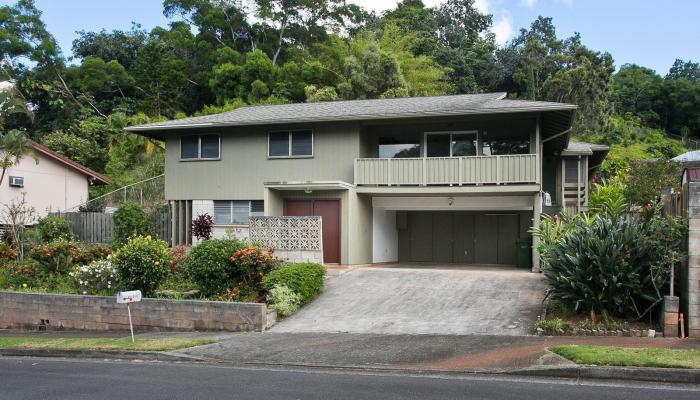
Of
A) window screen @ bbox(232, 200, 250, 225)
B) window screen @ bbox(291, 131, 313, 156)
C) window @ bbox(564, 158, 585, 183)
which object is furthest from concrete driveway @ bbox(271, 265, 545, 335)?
window @ bbox(564, 158, 585, 183)

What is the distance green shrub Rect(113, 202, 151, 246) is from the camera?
20906mm

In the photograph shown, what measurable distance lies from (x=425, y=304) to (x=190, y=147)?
12.7m

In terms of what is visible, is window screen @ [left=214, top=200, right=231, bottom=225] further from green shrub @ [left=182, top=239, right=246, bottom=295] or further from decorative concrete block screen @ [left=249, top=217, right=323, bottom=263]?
green shrub @ [left=182, top=239, right=246, bottom=295]

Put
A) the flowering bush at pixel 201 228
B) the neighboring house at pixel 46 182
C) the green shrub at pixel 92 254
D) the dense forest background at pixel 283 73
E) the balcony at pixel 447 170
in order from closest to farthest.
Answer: the green shrub at pixel 92 254
the balcony at pixel 447 170
the flowering bush at pixel 201 228
the neighboring house at pixel 46 182
the dense forest background at pixel 283 73

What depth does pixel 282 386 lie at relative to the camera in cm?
857

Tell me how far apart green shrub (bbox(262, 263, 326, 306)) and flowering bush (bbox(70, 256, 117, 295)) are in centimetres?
416

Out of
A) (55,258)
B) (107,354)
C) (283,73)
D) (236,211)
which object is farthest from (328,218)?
(283,73)

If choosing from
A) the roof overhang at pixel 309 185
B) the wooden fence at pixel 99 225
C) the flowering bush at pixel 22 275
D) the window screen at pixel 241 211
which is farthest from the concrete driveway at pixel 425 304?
the wooden fence at pixel 99 225

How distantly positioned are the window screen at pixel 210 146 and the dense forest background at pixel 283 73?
499 inches

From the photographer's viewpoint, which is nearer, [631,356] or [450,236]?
[631,356]

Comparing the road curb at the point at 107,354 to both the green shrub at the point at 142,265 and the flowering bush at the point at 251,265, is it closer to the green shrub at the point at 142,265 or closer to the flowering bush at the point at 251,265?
the green shrub at the point at 142,265

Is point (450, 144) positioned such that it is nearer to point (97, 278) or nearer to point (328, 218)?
point (328, 218)

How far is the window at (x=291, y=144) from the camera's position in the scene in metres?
22.1

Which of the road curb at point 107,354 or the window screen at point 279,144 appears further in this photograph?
the window screen at point 279,144
